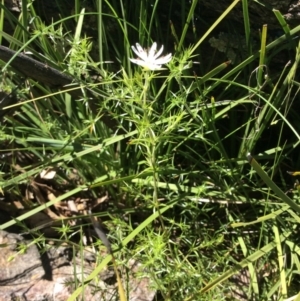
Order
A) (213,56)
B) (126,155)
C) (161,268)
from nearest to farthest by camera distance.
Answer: (161,268), (213,56), (126,155)

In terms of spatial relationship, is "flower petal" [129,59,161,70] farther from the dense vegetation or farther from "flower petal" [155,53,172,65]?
the dense vegetation

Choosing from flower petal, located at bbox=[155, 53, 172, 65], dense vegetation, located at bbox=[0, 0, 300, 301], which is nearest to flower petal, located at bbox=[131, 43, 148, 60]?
flower petal, located at bbox=[155, 53, 172, 65]

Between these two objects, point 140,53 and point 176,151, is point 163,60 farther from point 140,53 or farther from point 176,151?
point 176,151

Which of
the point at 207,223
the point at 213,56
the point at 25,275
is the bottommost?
the point at 25,275

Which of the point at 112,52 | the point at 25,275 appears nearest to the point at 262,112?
the point at 112,52

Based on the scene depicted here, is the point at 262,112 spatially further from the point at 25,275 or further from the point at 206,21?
the point at 25,275

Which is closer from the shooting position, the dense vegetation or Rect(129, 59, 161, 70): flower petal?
Rect(129, 59, 161, 70): flower petal

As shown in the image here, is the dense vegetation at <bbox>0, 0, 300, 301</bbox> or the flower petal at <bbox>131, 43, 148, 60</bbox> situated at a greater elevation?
the flower petal at <bbox>131, 43, 148, 60</bbox>

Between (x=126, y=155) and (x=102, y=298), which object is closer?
(x=102, y=298)
